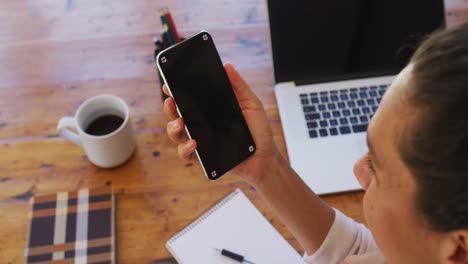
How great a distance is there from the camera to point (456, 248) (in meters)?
0.40

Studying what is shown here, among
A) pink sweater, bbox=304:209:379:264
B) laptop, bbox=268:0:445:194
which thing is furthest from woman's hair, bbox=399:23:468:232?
laptop, bbox=268:0:445:194

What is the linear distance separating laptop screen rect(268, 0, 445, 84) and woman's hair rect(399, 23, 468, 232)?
444 millimetres

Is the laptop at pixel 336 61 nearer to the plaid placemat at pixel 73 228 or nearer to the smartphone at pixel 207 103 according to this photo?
the smartphone at pixel 207 103

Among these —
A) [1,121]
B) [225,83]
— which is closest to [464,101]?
[225,83]

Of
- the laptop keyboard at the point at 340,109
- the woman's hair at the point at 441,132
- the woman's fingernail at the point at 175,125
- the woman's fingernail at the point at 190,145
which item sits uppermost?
the woman's hair at the point at 441,132

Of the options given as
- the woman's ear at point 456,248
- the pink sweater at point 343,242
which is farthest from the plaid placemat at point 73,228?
the woman's ear at point 456,248

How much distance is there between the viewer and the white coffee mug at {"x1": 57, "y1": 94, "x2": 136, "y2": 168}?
73 cm

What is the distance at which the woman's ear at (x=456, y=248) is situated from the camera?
→ 1.28ft

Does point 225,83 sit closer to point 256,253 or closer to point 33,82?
point 256,253

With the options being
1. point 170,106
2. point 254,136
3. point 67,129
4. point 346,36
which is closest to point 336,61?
point 346,36

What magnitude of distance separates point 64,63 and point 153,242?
464mm

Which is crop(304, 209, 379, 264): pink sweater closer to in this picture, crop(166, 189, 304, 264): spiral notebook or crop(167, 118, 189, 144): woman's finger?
crop(166, 189, 304, 264): spiral notebook

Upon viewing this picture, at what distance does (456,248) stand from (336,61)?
1.78ft

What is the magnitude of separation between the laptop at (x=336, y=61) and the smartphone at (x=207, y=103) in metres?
0.17
